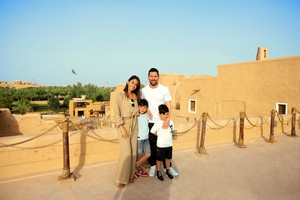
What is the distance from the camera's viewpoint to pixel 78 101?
51406mm

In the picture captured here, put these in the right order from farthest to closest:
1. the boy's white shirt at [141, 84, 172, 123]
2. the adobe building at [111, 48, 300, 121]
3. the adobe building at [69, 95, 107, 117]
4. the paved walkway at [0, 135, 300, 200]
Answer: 1. the adobe building at [69, 95, 107, 117]
2. the adobe building at [111, 48, 300, 121]
3. the boy's white shirt at [141, 84, 172, 123]
4. the paved walkway at [0, 135, 300, 200]

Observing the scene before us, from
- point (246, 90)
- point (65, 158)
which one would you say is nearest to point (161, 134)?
point (65, 158)

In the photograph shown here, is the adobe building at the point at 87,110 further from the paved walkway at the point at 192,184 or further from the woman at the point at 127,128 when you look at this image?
the woman at the point at 127,128

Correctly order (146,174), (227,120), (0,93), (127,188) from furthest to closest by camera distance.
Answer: (0,93), (227,120), (146,174), (127,188)

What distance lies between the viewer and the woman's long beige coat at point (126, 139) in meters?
3.82

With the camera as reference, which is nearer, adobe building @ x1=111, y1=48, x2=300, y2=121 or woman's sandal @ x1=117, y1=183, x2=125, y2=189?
woman's sandal @ x1=117, y1=183, x2=125, y2=189

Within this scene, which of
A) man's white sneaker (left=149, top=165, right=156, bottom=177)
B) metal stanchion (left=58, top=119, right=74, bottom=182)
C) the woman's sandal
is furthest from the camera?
man's white sneaker (left=149, top=165, right=156, bottom=177)

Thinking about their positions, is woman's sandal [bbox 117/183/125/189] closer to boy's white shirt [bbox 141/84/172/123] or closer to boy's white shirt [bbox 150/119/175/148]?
boy's white shirt [bbox 150/119/175/148]

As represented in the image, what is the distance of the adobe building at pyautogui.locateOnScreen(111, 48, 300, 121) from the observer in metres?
13.1

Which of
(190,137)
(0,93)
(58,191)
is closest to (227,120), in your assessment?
(190,137)

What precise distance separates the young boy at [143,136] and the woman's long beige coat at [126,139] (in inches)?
4.9

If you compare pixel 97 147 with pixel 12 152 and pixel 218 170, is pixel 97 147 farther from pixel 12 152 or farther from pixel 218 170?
pixel 218 170

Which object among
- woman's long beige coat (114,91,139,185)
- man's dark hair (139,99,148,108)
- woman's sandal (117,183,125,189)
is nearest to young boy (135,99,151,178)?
man's dark hair (139,99,148,108)

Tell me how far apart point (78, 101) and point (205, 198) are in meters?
50.9
